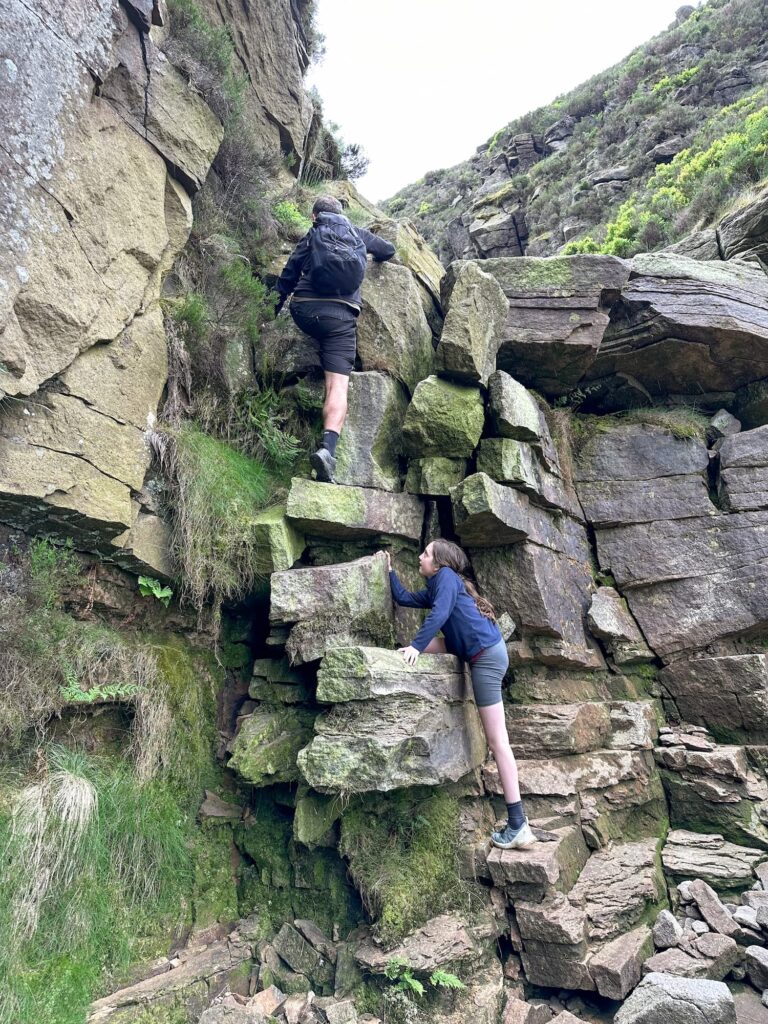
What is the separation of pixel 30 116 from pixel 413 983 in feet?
23.8

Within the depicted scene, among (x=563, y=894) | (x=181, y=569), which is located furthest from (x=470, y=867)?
(x=181, y=569)

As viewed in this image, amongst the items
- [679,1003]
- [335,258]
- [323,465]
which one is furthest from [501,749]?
[335,258]

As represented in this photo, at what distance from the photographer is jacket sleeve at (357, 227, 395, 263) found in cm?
747

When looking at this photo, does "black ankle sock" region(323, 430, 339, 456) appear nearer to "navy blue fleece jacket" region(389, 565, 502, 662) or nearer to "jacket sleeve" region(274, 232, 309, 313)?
"navy blue fleece jacket" region(389, 565, 502, 662)

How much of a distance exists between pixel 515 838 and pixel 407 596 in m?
2.27

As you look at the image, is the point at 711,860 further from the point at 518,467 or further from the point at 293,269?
the point at 293,269

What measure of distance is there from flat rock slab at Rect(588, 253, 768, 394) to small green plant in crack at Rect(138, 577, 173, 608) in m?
6.07

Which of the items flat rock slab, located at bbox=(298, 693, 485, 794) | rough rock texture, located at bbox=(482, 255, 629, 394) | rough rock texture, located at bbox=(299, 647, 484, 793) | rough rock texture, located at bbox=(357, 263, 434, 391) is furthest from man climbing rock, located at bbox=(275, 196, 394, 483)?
flat rock slab, located at bbox=(298, 693, 485, 794)

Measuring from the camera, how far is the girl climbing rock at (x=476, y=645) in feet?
17.3

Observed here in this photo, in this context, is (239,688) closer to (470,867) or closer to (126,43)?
(470,867)

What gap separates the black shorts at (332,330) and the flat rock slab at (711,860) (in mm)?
5760

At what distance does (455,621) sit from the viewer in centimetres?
566

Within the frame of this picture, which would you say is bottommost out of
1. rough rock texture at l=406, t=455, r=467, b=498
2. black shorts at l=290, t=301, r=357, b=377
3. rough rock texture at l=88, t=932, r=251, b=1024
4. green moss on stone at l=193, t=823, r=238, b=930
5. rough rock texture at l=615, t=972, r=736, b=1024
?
rough rock texture at l=88, t=932, r=251, b=1024

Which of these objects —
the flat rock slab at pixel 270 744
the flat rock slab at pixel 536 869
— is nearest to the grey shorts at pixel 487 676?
the flat rock slab at pixel 536 869
